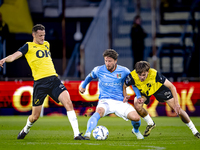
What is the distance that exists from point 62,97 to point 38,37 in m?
1.17

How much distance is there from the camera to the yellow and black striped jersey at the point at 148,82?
307 inches

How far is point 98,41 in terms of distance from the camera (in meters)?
15.3

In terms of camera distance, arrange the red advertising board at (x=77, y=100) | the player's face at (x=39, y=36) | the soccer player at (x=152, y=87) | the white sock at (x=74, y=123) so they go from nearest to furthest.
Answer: the white sock at (x=74, y=123) → the soccer player at (x=152, y=87) → the player's face at (x=39, y=36) → the red advertising board at (x=77, y=100)

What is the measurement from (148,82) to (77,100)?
20.3 ft

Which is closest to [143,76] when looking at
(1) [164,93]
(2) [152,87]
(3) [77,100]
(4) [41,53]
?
(2) [152,87]

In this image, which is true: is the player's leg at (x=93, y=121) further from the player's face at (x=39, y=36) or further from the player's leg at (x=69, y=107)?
the player's face at (x=39, y=36)

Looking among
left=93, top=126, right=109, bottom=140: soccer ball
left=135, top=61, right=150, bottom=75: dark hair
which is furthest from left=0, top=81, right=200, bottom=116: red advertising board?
left=93, top=126, right=109, bottom=140: soccer ball

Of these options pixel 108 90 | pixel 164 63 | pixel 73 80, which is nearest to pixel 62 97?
pixel 108 90

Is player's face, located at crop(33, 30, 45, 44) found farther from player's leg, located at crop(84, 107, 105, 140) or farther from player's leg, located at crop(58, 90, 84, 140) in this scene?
player's leg, located at crop(84, 107, 105, 140)

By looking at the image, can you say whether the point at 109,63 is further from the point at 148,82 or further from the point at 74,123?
the point at 74,123

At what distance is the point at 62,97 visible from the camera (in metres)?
7.57

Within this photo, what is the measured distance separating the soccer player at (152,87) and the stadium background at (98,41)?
546cm

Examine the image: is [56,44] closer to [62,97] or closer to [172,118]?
[172,118]

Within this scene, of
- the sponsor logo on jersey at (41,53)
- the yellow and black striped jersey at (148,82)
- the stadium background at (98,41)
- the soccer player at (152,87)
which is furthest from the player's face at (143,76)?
the stadium background at (98,41)
